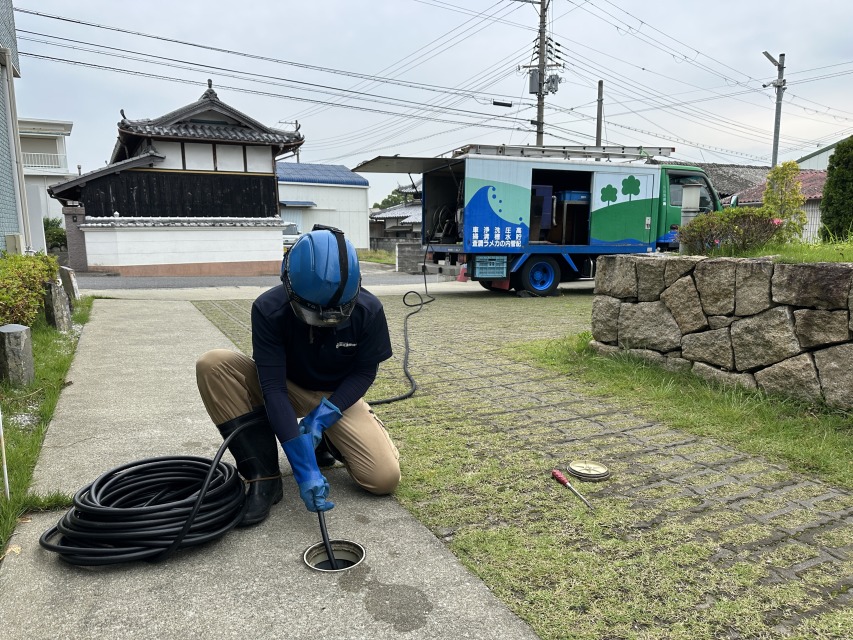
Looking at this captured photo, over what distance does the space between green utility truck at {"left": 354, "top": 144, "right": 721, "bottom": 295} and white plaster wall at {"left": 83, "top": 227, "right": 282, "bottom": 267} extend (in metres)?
10.1

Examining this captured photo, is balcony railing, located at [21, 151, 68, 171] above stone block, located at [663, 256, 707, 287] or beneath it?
above

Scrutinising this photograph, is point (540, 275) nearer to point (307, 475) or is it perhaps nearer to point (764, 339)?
point (764, 339)

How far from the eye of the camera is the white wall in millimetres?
35281

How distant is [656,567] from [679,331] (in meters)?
2.84

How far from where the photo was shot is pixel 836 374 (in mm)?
3496

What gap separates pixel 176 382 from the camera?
480 cm

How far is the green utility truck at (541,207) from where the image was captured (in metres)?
10.8

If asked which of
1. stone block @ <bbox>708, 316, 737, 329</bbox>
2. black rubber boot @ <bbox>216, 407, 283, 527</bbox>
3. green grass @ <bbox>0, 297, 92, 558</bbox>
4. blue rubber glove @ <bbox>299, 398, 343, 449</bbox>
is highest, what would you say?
stone block @ <bbox>708, 316, 737, 329</bbox>

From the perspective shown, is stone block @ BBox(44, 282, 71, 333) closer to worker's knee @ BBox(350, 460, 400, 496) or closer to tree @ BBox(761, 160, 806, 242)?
worker's knee @ BBox(350, 460, 400, 496)

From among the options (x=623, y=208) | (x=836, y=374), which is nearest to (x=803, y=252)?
(x=836, y=374)

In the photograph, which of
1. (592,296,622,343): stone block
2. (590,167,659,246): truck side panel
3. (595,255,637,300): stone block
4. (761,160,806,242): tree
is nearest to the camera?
(595,255,637,300): stone block

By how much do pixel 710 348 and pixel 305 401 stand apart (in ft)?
10.0

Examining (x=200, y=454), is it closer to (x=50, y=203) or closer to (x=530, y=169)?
(x=530, y=169)

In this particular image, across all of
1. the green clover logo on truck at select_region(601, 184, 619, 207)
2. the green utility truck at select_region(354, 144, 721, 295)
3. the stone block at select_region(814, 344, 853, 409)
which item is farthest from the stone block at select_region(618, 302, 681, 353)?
the green clover logo on truck at select_region(601, 184, 619, 207)
